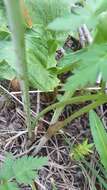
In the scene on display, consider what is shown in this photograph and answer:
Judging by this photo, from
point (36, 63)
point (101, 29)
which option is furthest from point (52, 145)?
point (101, 29)

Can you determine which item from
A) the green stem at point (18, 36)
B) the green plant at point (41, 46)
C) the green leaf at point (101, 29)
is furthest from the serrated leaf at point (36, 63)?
the green leaf at point (101, 29)

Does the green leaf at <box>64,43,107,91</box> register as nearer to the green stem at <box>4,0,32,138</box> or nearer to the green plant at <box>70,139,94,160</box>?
the green stem at <box>4,0,32,138</box>

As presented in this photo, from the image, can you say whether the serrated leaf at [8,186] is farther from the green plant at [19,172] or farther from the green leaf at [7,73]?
the green leaf at [7,73]

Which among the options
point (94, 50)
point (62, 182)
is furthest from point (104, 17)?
point (62, 182)

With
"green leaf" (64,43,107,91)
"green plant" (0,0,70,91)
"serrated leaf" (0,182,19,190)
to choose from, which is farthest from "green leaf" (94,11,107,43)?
"serrated leaf" (0,182,19,190)

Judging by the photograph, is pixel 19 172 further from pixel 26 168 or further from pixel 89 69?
pixel 89 69

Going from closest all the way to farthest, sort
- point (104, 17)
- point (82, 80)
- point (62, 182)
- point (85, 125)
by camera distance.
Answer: point (82, 80) < point (104, 17) < point (62, 182) < point (85, 125)

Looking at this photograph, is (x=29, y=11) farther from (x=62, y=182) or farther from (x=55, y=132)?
(x=62, y=182)
